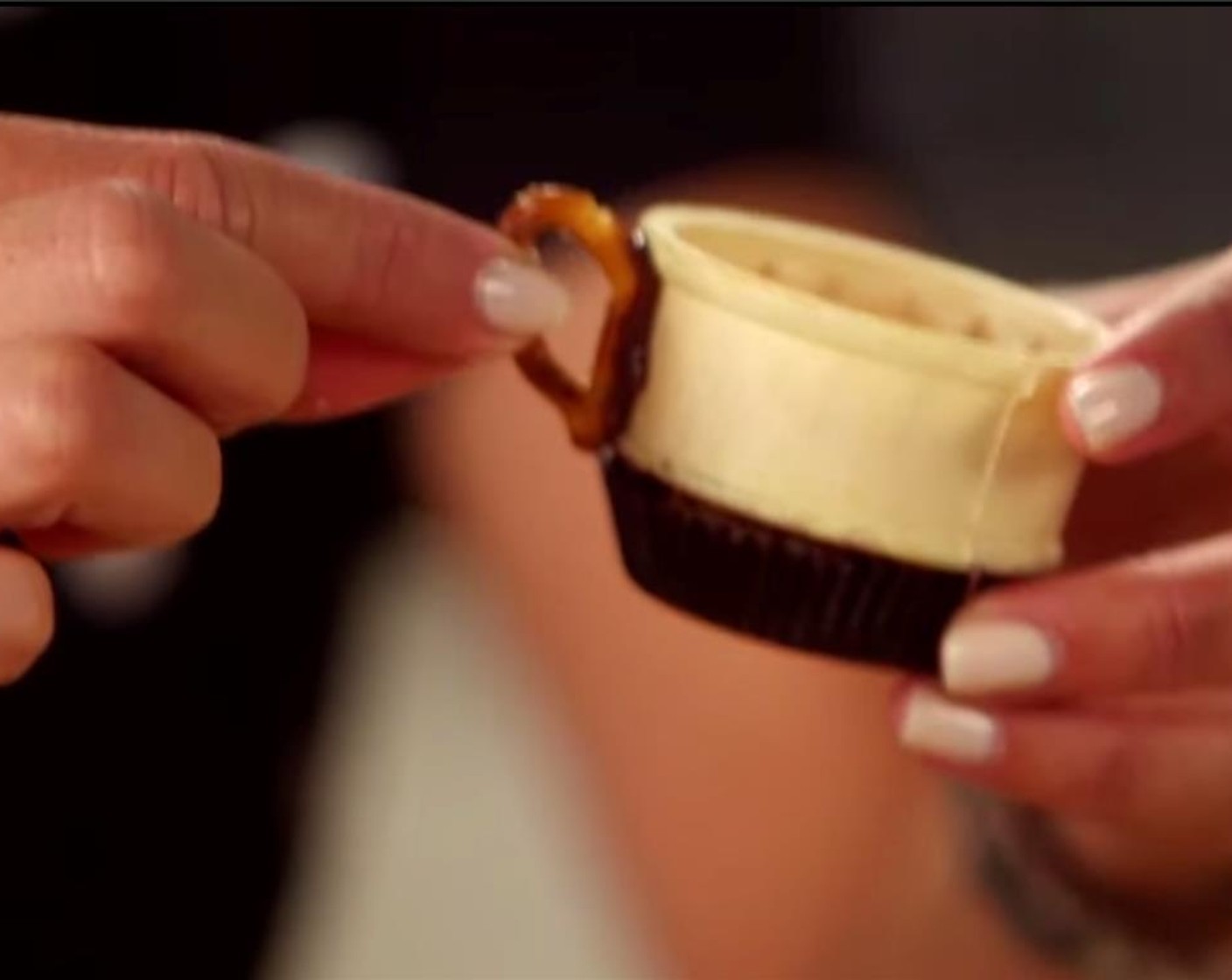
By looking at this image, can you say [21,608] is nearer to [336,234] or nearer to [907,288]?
[336,234]

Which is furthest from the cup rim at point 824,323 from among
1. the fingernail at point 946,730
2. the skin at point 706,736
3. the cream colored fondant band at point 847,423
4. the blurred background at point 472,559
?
the blurred background at point 472,559

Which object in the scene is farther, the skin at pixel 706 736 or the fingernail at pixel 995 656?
the skin at pixel 706 736

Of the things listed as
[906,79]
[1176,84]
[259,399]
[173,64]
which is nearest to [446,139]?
[173,64]

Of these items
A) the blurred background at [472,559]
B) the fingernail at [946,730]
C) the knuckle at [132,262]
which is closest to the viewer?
the knuckle at [132,262]

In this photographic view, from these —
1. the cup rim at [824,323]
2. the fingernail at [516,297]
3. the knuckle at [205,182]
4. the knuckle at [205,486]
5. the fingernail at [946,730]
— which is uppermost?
the cup rim at [824,323]

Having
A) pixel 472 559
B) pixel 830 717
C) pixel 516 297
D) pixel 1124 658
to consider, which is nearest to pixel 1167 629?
pixel 1124 658

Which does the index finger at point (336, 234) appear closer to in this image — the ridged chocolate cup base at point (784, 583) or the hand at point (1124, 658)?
the ridged chocolate cup base at point (784, 583)

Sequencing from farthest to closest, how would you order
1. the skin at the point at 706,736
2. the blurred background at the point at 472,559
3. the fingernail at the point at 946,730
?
the blurred background at the point at 472,559 < the skin at the point at 706,736 < the fingernail at the point at 946,730

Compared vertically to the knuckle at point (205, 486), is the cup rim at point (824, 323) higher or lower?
higher
